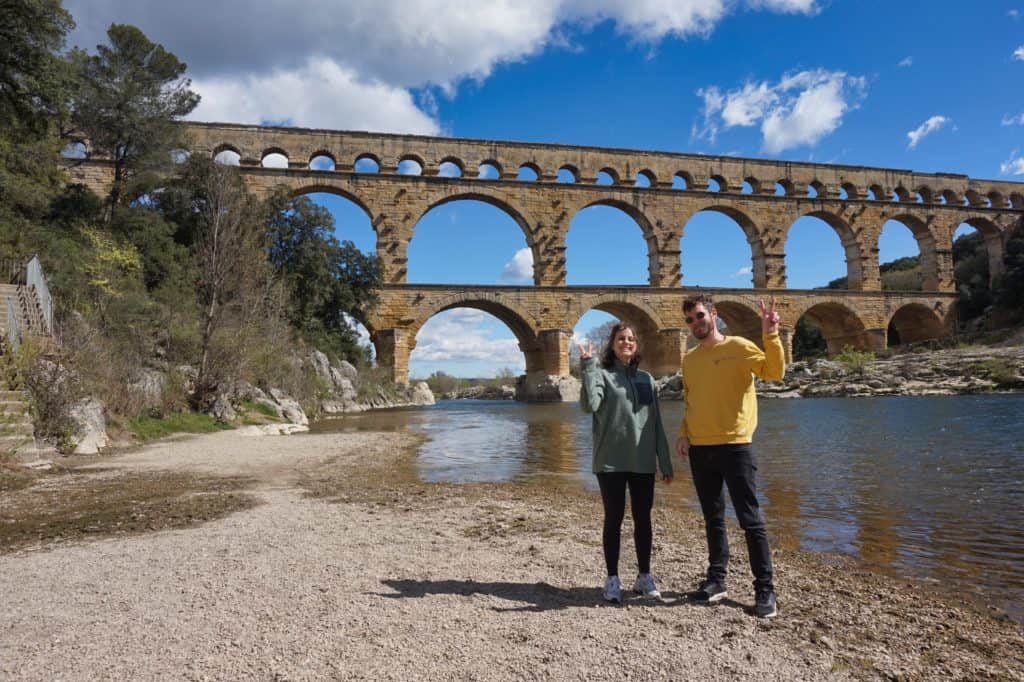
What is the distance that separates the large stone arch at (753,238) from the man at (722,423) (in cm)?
3225

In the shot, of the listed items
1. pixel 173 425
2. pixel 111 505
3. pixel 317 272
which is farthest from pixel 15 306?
pixel 317 272

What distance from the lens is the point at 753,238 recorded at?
3434 cm

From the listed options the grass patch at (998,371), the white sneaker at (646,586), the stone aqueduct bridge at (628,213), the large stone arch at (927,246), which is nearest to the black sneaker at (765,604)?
the white sneaker at (646,586)

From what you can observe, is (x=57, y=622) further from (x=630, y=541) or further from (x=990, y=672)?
(x=990, y=672)

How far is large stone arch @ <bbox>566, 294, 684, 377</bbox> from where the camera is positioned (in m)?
30.6

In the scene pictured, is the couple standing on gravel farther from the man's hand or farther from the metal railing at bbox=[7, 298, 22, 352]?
the metal railing at bbox=[7, 298, 22, 352]

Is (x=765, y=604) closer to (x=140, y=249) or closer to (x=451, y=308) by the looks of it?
(x=140, y=249)

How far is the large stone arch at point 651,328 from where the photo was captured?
30578 mm

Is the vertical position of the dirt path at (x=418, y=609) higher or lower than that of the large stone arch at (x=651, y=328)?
lower

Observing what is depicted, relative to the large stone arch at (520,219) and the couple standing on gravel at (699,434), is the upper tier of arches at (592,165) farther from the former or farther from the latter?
the couple standing on gravel at (699,434)

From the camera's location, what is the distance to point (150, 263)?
62.8 feet

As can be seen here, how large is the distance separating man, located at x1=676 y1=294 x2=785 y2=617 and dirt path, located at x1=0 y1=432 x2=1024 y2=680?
0.30 metres

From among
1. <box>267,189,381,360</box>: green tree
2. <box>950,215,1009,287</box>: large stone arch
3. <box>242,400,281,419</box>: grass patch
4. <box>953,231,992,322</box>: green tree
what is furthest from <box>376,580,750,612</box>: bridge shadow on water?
<box>950,215,1009,287</box>: large stone arch

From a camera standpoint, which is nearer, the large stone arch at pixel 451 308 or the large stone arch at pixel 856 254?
the large stone arch at pixel 451 308
